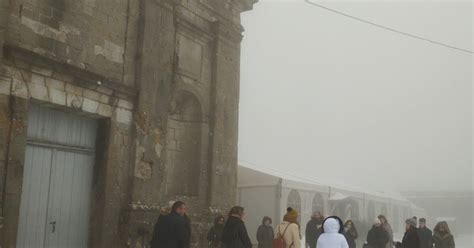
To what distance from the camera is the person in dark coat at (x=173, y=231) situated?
25.6 ft

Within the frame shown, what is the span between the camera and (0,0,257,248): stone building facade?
25.2 feet

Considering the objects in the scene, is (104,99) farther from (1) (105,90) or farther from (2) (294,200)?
(2) (294,200)

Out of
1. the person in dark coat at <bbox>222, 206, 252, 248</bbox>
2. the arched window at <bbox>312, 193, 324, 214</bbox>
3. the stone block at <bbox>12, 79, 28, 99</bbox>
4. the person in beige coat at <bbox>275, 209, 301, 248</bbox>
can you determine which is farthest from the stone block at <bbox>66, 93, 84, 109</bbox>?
the arched window at <bbox>312, 193, 324, 214</bbox>

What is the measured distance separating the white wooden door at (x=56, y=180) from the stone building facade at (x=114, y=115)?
19 millimetres

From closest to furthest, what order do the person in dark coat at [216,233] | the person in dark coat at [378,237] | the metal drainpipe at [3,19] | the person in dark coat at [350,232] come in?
the metal drainpipe at [3,19] < the person in dark coat at [216,233] < the person in dark coat at [378,237] < the person in dark coat at [350,232]

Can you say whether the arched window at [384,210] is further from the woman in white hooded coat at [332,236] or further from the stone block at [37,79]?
the woman in white hooded coat at [332,236]

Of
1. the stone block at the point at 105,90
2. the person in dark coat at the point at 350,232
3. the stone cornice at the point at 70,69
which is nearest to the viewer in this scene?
the stone cornice at the point at 70,69

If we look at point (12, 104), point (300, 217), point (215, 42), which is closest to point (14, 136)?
point (12, 104)

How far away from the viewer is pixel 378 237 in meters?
12.1

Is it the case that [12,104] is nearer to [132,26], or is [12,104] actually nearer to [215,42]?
[132,26]

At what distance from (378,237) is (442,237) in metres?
1.39

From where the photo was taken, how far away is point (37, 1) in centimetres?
802

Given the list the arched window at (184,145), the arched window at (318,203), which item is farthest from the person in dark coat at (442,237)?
the arched window at (318,203)

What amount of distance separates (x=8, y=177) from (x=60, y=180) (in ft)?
4.32
